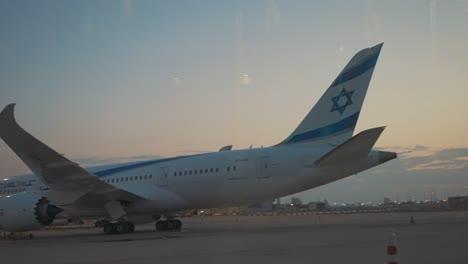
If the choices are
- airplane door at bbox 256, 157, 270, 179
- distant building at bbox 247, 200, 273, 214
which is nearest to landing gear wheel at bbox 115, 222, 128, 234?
distant building at bbox 247, 200, 273, 214

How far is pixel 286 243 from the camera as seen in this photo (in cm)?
1402

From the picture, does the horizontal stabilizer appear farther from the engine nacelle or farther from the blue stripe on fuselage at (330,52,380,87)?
the engine nacelle

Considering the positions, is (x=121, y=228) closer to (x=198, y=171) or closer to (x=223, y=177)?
(x=198, y=171)

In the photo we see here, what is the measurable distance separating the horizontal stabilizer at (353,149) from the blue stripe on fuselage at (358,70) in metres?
3.67

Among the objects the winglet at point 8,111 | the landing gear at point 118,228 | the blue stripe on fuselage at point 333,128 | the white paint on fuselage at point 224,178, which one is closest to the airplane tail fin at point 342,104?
the blue stripe on fuselage at point 333,128

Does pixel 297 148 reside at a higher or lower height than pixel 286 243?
higher

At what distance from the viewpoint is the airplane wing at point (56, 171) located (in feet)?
66.0

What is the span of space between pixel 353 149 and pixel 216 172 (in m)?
6.51

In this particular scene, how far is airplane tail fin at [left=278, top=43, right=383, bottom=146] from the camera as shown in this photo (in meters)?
21.6

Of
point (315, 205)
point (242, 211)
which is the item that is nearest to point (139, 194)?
point (242, 211)

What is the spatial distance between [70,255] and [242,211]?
68007 millimetres

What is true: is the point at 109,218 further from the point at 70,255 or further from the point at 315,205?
the point at 315,205

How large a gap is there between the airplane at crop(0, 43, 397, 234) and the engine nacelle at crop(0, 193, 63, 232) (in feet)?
0.13

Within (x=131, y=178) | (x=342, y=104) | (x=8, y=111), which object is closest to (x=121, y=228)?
(x=131, y=178)
